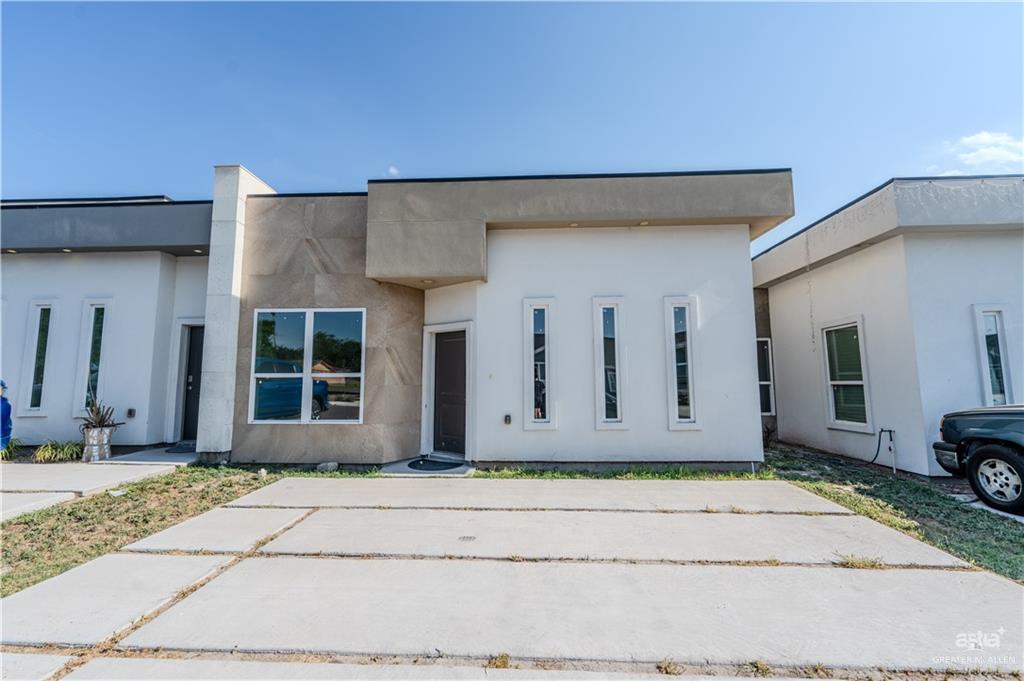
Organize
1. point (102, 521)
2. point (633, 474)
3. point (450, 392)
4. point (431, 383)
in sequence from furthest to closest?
1. point (431, 383)
2. point (450, 392)
3. point (633, 474)
4. point (102, 521)

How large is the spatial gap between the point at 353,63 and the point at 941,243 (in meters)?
11.5

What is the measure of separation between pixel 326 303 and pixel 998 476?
9912 mm

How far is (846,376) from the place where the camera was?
26.5 feet

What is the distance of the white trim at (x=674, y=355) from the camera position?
7.04 metres

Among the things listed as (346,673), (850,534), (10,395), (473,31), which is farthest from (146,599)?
(473,31)

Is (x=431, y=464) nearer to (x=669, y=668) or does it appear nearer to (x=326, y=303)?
(x=326, y=303)

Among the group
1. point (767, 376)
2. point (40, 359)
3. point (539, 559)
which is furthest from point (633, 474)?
point (40, 359)

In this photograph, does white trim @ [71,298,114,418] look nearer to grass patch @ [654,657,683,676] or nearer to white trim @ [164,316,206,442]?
white trim @ [164,316,206,442]

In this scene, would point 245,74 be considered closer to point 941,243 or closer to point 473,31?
point 473,31

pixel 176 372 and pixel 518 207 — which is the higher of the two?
pixel 518 207

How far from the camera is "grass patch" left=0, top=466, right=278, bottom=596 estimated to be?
144 inches

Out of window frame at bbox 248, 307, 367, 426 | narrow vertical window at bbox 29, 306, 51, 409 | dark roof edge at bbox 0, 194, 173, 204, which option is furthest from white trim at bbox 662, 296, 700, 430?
narrow vertical window at bbox 29, 306, 51, 409

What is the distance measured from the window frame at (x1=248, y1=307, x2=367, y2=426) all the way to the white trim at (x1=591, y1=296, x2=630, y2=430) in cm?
405

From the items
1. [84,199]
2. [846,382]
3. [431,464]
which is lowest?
[431,464]
